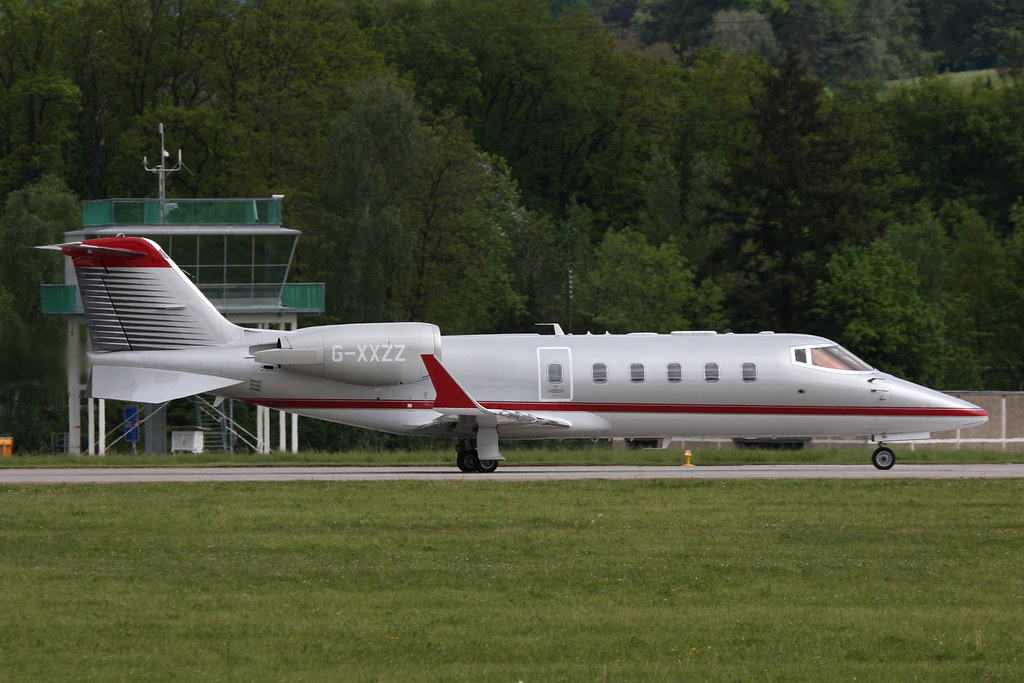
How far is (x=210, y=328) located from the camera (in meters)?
30.4

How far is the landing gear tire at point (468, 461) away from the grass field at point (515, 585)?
17.4 feet

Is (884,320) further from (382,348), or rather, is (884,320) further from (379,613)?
(379,613)

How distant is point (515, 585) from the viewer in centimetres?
1673

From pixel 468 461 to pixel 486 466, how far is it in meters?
0.46

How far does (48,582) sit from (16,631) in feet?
8.45

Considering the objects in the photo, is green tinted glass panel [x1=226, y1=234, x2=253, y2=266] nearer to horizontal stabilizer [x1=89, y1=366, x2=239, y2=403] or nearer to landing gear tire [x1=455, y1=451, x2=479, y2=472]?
horizontal stabilizer [x1=89, y1=366, x2=239, y2=403]

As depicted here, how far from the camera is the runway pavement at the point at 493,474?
93.8 feet

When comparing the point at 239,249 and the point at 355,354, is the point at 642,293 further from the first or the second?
the point at 355,354

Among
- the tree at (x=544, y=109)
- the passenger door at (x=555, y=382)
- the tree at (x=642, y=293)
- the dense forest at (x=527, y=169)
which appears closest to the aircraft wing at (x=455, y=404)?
the passenger door at (x=555, y=382)

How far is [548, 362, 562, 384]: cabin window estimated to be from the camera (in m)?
30.4

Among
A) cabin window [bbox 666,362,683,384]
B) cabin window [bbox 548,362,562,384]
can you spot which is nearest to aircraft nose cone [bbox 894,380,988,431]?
cabin window [bbox 666,362,683,384]

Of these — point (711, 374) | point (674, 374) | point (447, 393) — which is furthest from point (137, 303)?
point (711, 374)

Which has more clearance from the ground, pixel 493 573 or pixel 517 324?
pixel 517 324

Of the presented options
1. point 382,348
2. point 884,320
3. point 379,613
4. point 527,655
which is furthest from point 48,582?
point 884,320
